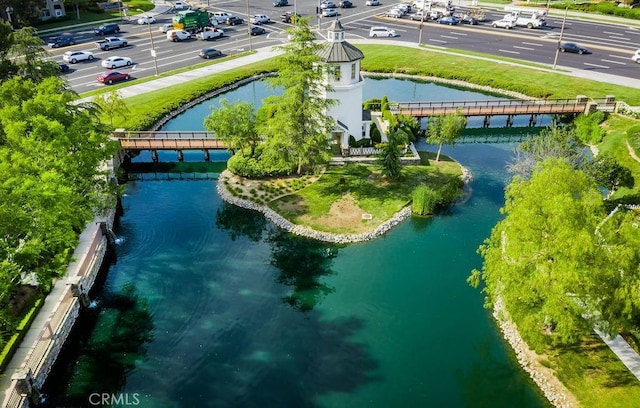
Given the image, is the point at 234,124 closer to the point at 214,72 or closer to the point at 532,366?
the point at 214,72

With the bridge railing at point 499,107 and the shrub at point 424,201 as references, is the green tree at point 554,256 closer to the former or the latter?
the shrub at point 424,201

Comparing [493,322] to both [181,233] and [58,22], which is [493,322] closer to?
[181,233]

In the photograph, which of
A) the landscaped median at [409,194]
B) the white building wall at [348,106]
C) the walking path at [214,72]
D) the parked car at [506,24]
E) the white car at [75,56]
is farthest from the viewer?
the parked car at [506,24]

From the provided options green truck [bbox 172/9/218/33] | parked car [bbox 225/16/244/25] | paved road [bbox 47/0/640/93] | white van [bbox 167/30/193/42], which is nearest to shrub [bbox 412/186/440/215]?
paved road [bbox 47/0/640/93]

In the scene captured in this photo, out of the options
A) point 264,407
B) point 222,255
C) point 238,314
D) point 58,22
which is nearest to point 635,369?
point 264,407

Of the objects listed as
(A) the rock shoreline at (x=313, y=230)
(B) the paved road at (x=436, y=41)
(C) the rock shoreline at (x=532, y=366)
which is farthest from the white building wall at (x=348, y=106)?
(C) the rock shoreline at (x=532, y=366)
